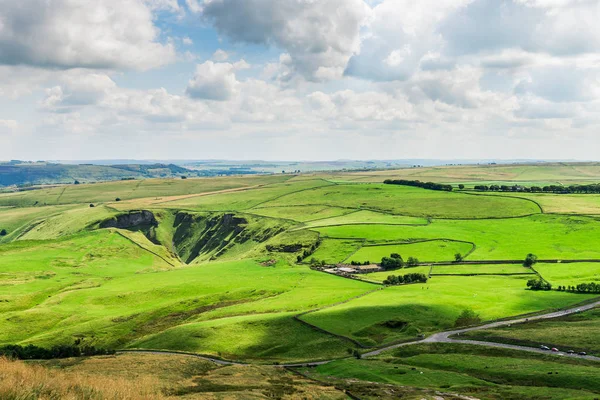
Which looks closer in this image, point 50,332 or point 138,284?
point 50,332

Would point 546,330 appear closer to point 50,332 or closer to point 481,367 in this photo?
point 481,367

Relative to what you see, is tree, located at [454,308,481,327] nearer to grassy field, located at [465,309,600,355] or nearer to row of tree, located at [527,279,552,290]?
grassy field, located at [465,309,600,355]

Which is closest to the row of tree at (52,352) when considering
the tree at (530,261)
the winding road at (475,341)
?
the winding road at (475,341)

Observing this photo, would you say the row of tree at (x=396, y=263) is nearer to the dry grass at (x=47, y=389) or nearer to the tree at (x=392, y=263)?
the tree at (x=392, y=263)

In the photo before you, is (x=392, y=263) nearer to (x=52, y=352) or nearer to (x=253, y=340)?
(x=253, y=340)

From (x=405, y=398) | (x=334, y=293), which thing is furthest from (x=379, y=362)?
(x=334, y=293)

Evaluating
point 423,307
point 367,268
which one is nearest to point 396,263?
point 367,268
